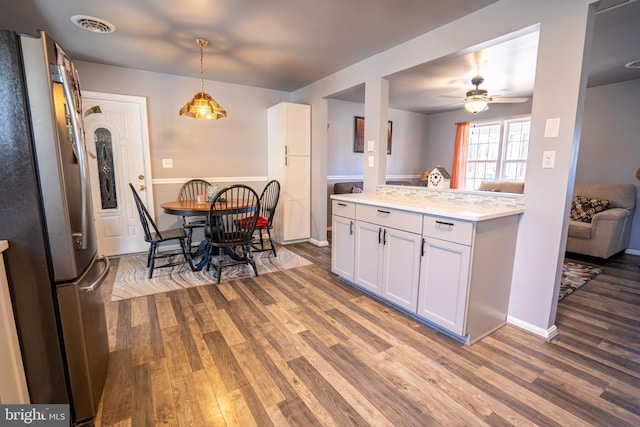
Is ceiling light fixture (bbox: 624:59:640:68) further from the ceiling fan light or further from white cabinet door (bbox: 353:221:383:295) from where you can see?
white cabinet door (bbox: 353:221:383:295)

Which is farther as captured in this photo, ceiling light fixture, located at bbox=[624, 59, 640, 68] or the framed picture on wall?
the framed picture on wall

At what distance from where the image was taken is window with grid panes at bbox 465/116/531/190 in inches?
206

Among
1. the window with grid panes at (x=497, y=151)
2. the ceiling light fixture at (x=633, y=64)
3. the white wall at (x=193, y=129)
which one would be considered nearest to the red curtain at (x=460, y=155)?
the window with grid panes at (x=497, y=151)

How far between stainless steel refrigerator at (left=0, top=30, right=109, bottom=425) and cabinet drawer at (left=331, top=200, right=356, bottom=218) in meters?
1.97

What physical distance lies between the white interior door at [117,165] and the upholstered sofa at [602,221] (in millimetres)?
5545

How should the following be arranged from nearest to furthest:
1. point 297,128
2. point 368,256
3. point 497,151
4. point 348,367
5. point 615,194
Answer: point 348,367
point 368,256
point 615,194
point 297,128
point 497,151

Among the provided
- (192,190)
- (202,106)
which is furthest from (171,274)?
(202,106)

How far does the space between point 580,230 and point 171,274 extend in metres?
4.90

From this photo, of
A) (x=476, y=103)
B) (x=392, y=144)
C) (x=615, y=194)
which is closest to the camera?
(x=476, y=103)

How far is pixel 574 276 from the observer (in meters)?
3.18

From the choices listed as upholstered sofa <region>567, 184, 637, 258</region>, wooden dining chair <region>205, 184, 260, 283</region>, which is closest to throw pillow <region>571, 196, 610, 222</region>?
upholstered sofa <region>567, 184, 637, 258</region>

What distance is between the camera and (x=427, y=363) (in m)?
1.77

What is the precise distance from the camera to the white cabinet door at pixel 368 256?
2.51 m

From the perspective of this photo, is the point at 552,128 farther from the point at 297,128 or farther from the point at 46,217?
the point at 297,128
